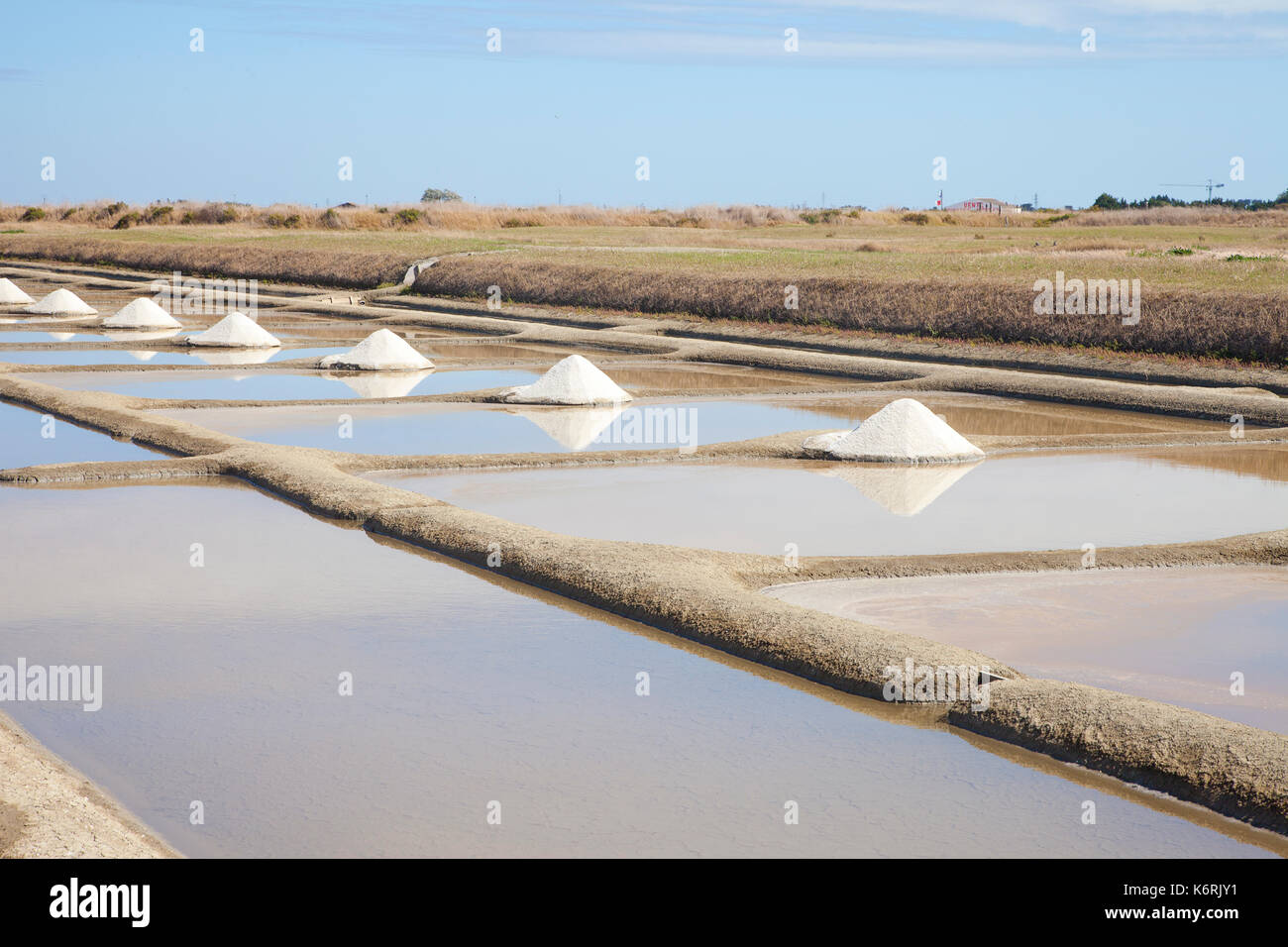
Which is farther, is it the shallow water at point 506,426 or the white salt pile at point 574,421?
the white salt pile at point 574,421

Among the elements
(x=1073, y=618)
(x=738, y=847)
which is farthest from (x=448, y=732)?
(x=1073, y=618)

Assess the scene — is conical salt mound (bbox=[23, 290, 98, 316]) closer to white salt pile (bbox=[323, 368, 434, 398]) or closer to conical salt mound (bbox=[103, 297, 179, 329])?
conical salt mound (bbox=[103, 297, 179, 329])

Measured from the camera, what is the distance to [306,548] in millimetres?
6270

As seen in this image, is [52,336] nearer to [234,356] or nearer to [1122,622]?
[234,356]

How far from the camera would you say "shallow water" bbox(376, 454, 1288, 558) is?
657 centimetres

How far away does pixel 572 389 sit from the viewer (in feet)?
37.7

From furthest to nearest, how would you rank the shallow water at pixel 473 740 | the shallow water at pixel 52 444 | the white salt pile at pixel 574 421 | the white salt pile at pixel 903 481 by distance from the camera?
the white salt pile at pixel 574 421
the shallow water at pixel 52 444
the white salt pile at pixel 903 481
the shallow water at pixel 473 740

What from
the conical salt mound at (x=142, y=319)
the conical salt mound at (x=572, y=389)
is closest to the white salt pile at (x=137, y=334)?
the conical salt mound at (x=142, y=319)

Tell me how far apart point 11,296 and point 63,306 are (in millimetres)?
3235

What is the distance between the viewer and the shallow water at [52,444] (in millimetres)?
8719

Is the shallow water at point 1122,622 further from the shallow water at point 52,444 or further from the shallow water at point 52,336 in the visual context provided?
the shallow water at point 52,336

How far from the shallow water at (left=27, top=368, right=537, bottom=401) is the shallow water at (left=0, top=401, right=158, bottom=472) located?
1.51 meters

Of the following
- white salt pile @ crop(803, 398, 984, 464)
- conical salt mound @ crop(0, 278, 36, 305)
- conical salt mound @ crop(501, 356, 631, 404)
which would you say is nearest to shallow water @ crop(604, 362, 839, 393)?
conical salt mound @ crop(501, 356, 631, 404)

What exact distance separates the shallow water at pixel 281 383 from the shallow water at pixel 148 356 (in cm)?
122
